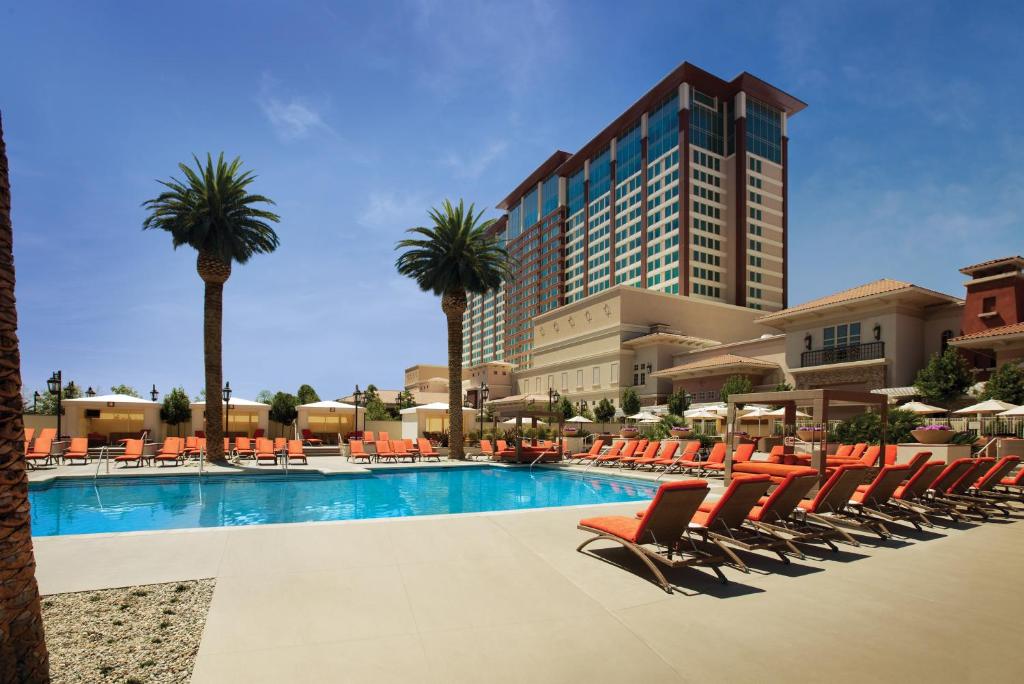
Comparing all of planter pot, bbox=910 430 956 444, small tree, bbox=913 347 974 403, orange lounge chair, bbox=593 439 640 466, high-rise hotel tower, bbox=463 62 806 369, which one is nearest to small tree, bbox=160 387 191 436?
orange lounge chair, bbox=593 439 640 466

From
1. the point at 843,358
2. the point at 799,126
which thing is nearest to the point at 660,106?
the point at 799,126

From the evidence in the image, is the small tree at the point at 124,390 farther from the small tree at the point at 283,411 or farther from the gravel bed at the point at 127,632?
the gravel bed at the point at 127,632

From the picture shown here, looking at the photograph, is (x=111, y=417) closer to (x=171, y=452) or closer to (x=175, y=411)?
(x=175, y=411)

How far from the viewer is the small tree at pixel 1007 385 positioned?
20.5 metres

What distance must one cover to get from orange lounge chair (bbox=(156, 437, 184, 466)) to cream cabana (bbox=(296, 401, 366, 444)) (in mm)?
8621

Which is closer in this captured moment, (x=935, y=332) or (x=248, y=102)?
(x=248, y=102)

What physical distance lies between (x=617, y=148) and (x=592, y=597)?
74840 mm

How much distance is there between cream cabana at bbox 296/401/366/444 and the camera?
3005cm

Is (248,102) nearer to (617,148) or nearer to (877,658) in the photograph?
(877,658)

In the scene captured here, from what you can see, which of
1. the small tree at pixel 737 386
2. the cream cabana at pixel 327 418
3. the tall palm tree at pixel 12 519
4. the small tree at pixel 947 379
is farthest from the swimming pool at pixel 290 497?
the small tree at pixel 737 386

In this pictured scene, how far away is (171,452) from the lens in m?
20.2

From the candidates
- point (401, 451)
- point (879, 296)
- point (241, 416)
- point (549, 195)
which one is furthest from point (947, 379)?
point (549, 195)

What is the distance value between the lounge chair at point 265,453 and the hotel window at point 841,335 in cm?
2774

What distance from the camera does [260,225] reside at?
22281 mm
